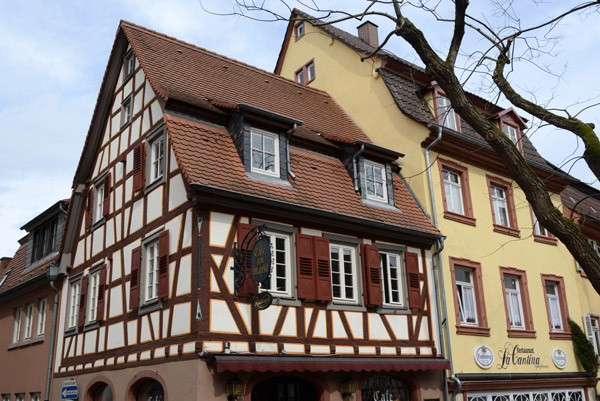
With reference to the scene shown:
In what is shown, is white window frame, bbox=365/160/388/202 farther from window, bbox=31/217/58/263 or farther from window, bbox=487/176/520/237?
window, bbox=31/217/58/263

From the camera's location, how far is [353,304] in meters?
12.8

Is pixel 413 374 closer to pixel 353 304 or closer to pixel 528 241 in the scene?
pixel 353 304

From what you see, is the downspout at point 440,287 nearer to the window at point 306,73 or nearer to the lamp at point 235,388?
the lamp at point 235,388

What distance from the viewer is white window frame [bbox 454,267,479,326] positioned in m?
15.1

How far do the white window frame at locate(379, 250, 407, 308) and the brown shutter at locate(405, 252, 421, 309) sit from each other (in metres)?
0.11

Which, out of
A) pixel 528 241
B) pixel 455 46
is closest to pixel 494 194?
pixel 528 241

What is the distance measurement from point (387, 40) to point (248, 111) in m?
5.32

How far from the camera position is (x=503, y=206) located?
1759 cm

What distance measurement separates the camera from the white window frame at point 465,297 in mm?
15094

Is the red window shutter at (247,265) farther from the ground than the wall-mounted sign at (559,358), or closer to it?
farther from the ground

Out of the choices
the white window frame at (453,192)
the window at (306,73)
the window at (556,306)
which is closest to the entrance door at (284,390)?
the white window frame at (453,192)

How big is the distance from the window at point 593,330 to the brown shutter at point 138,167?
13264mm

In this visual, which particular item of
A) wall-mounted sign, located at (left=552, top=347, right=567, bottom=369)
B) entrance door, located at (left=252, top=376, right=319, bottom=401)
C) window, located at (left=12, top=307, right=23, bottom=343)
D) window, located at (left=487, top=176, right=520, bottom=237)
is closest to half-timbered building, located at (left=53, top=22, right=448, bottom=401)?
entrance door, located at (left=252, top=376, right=319, bottom=401)

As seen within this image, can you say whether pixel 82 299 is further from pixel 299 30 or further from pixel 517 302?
pixel 299 30
